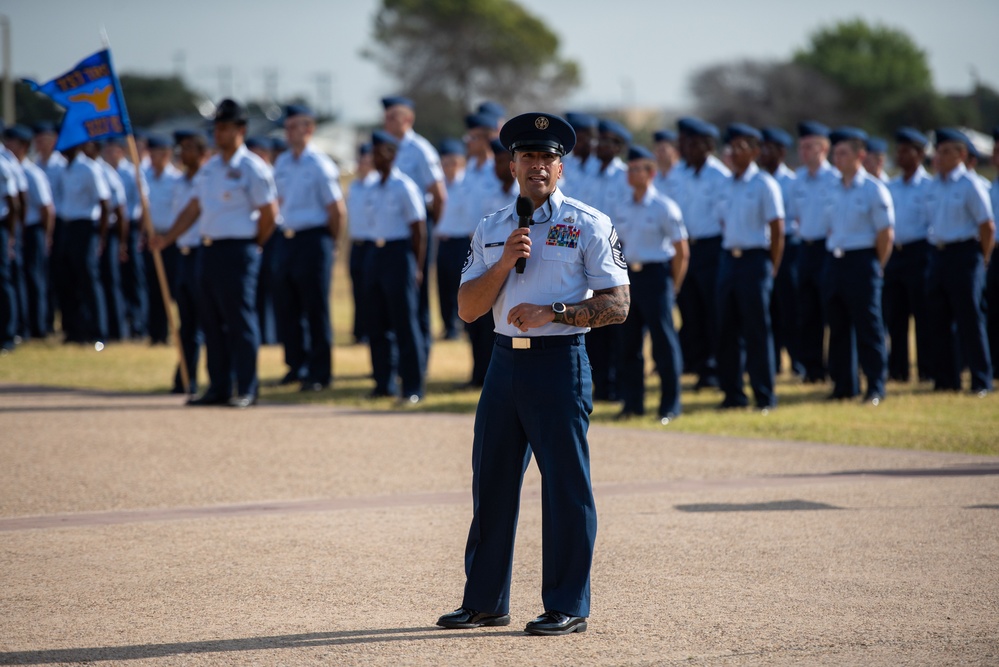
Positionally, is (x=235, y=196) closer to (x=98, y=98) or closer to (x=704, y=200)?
(x=98, y=98)

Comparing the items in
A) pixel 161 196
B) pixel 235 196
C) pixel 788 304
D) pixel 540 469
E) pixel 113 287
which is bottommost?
pixel 540 469

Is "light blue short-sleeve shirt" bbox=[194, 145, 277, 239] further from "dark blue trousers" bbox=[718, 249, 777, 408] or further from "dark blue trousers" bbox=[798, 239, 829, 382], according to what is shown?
"dark blue trousers" bbox=[798, 239, 829, 382]

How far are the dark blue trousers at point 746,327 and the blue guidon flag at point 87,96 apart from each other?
6.20 meters

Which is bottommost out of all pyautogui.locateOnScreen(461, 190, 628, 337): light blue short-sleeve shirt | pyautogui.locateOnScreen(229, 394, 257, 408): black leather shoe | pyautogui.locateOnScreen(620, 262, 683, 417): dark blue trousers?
pyautogui.locateOnScreen(229, 394, 257, 408): black leather shoe

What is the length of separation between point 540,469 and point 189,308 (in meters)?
8.76

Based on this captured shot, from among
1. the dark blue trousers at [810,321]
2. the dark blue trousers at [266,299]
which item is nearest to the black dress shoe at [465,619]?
the dark blue trousers at [810,321]

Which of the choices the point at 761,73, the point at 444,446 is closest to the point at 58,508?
the point at 444,446

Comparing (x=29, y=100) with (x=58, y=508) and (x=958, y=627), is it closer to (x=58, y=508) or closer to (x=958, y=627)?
(x=58, y=508)

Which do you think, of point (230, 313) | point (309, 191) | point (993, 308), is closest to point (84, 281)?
point (309, 191)

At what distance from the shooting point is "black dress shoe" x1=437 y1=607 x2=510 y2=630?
5.80 meters

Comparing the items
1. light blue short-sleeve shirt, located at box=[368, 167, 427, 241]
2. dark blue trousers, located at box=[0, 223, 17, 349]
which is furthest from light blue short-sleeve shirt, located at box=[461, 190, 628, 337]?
dark blue trousers, located at box=[0, 223, 17, 349]

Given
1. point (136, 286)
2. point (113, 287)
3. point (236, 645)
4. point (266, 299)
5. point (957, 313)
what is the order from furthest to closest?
point (136, 286)
point (113, 287)
point (266, 299)
point (957, 313)
point (236, 645)

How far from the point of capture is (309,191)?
47.6ft

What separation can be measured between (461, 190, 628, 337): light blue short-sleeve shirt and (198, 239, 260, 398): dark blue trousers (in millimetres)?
7392
